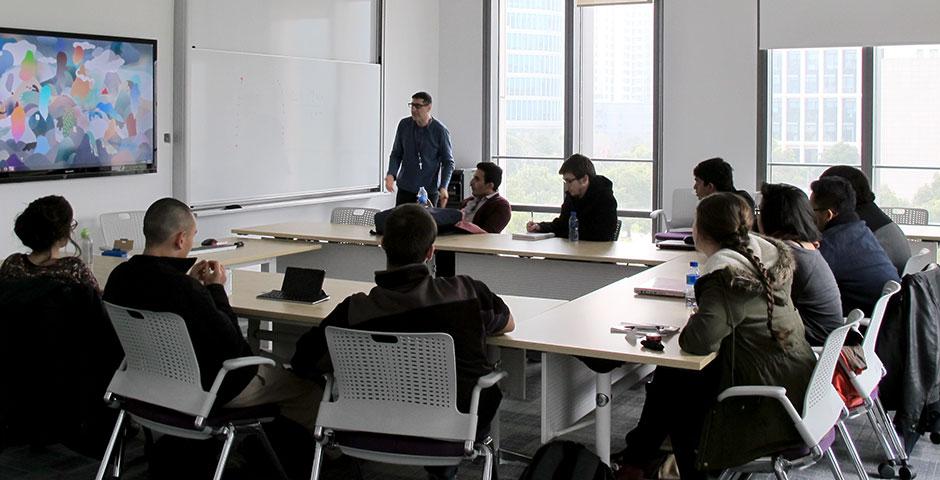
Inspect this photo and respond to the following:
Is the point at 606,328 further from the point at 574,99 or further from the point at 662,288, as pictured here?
the point at 574,99

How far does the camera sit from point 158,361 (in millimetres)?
3557

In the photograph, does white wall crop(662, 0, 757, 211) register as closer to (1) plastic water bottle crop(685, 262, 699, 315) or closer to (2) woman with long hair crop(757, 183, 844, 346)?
(1) plastic water bottle crop(685, 262, 699, 315)

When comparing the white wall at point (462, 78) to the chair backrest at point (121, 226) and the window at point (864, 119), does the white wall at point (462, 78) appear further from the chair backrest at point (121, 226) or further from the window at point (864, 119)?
the chair backrest at point (121, 226)

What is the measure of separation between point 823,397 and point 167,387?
2.22 meters

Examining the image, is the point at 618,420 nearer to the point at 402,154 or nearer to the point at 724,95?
the point at 402,154

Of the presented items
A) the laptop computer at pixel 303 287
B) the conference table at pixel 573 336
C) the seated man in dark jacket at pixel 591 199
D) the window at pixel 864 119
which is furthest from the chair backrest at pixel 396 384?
the window at pixel 864 119

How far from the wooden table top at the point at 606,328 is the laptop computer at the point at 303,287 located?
943 mm

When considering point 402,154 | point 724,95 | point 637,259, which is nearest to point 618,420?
point 637,259

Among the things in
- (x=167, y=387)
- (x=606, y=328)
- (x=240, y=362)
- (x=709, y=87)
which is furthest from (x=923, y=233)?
(x=167, y=387)

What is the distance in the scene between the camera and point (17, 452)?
452 cm

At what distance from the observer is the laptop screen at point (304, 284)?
4.30m

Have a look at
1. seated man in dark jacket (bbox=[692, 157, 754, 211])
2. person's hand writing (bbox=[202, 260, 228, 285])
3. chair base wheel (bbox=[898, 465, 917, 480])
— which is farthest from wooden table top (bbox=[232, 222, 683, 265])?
person's hand writing (bbox=[202, 260, 228, 285])

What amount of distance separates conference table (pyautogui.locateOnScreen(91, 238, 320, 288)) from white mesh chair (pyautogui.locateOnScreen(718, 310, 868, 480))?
2.96 meters

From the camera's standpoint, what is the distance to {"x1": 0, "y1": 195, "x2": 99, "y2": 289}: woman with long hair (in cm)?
388
